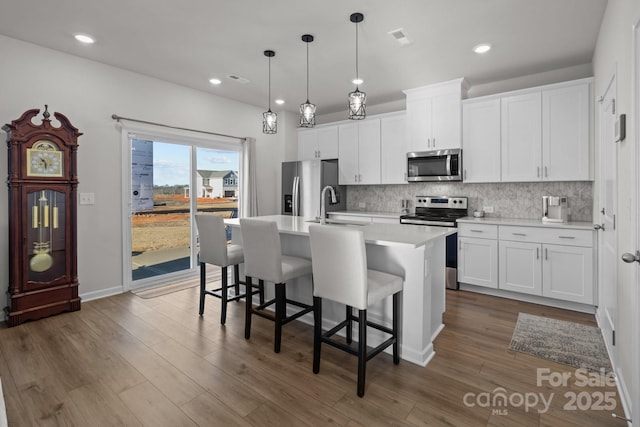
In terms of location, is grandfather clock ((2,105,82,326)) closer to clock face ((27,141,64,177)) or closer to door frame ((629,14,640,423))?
clock face ((27,141,64,177))

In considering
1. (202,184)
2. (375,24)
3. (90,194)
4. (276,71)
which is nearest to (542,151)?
(375,24)

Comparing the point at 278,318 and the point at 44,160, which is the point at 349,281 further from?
the point at 44,160

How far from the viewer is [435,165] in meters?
4.52

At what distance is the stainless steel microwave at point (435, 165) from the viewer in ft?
14.3

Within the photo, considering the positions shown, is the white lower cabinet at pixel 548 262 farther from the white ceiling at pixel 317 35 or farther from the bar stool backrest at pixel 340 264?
the bar stool backrest at pixel 340 264

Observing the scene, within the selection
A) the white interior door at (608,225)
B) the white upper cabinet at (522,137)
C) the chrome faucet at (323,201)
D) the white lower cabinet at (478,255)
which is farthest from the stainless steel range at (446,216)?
the chrome faucet at (323,201)

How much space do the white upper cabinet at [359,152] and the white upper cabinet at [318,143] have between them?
120mm

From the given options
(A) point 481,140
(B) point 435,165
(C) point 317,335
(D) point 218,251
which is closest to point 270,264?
(C) point 317,335

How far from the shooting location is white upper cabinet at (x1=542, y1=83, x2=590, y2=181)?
140 inches

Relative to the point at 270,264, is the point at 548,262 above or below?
below

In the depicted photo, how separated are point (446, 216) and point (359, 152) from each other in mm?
1748

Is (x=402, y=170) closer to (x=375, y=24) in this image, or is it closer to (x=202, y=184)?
(x=375, y=24)

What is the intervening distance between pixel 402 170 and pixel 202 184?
3.02 meters

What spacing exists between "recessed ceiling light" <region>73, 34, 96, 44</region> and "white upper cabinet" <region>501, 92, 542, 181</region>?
4.51 meters
